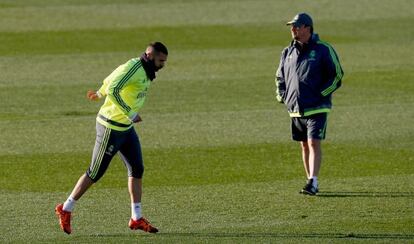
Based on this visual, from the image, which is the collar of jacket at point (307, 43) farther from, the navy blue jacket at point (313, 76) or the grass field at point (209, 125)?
the grass field at point (209, 125)

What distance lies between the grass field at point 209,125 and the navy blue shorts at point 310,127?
2.34 ft

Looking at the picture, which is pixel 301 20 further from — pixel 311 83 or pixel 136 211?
pixel 136 211

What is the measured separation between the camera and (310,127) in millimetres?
15086

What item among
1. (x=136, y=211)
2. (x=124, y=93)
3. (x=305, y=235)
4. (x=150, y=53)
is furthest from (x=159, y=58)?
(x=305, y=235)

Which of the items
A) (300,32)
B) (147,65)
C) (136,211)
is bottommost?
(136,211)

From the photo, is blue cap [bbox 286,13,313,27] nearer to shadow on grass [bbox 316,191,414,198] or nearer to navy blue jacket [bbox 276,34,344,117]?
navy blue jacket [bbox 276,34,344,117]

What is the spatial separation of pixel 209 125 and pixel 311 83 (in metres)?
4.75

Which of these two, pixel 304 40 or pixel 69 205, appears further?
pixel 304 40

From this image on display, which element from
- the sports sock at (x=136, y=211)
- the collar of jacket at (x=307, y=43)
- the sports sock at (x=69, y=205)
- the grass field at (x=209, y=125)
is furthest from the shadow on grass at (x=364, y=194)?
the sports sock at (x=69, y=205)

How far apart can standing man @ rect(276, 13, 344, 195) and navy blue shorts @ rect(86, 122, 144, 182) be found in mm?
2884

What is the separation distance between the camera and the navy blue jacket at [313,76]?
15109 mm

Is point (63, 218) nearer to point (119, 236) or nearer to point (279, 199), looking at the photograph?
point (119, 236)

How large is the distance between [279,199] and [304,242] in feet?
7.51

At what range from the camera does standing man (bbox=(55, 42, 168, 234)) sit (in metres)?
12.8
